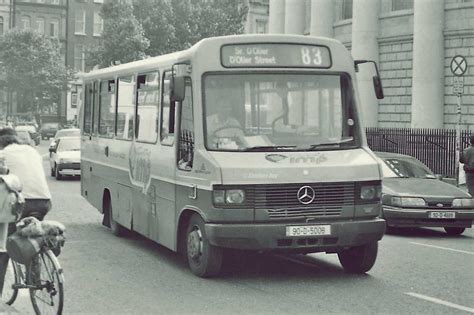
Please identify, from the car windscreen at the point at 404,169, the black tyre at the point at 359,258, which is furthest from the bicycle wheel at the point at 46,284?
the car windscreen at the point at 404,169

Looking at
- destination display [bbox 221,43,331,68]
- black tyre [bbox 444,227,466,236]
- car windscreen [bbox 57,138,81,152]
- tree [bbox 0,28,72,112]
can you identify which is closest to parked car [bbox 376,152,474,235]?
black tyre [bbox 444,227,466,236]

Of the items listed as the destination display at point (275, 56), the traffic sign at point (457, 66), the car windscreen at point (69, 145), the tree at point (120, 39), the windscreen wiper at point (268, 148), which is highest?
the tree at point (120, 39)

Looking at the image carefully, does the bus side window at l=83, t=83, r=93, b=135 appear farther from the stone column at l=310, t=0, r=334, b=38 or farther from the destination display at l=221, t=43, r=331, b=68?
the stone column at l=310, t=0, r=334, b=38

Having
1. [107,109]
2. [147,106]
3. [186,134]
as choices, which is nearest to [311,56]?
[186,134]

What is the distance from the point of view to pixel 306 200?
909cm

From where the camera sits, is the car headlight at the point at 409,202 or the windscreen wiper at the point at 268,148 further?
the car headlight at the point at 409,202

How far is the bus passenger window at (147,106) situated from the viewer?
35.9 ft

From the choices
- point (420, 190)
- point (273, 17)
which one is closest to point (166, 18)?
point (273, 17)

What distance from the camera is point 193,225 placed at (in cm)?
955

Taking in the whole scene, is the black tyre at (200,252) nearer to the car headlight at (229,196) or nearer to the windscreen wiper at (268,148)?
the car headlight at (229,196)

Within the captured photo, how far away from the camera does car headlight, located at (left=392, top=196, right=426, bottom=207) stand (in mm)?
13828

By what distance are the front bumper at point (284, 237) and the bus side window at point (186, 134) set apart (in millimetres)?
958

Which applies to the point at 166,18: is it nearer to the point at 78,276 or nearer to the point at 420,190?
the point at 420,190

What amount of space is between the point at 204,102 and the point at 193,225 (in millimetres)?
1365
